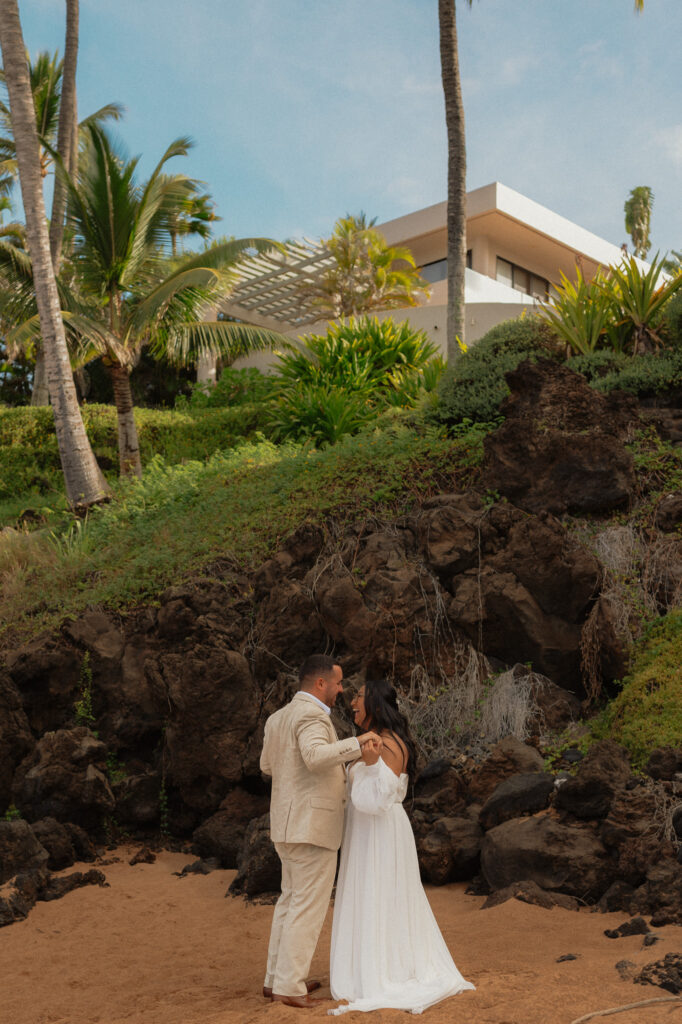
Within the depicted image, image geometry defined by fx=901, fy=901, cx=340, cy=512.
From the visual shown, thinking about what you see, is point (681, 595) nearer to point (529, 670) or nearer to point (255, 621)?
point (529, 670)

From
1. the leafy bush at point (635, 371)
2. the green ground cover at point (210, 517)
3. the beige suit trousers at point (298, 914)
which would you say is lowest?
the beige suit trousers at point (298, 914)

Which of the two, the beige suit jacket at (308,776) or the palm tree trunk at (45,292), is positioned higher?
the palm tree trunk at (45,292)

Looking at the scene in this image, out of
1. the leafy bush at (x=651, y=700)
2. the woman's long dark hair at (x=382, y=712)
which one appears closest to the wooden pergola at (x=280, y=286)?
the leafy bush at (x=651, y=700)

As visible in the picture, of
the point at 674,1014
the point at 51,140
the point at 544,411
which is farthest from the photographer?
the point at 51,140

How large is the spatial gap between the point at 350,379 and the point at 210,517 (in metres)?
4.84

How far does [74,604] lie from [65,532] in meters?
3.70

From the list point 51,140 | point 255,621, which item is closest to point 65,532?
point 255,621

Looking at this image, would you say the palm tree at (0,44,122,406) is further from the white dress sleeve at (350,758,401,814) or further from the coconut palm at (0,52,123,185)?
the white dress sleeve at (350,758,401,814)

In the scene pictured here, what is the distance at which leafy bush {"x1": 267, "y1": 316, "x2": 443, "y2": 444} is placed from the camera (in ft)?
47.2

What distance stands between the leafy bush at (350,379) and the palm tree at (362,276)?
7145 mm

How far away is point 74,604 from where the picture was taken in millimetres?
10047

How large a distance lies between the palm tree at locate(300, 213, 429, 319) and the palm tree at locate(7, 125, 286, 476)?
7.60 metres

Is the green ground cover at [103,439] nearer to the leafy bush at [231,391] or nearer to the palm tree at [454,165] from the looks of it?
the leafy bush at [231,391]

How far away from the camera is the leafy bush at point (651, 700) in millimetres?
6840
